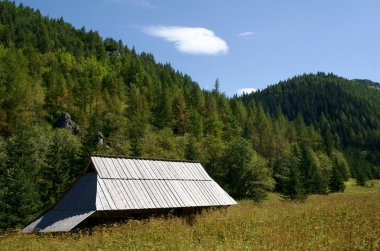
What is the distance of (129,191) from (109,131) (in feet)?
158

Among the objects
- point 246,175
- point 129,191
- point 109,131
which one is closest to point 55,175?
point 109,131

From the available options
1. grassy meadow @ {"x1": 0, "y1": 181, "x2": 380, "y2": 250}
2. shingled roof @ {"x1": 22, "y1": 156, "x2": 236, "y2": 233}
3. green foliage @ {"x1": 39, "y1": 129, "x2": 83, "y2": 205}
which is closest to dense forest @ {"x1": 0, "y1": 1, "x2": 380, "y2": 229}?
green foliage @ {"x1": 39, "y1": 129, "x2": 83, "y2": 205}

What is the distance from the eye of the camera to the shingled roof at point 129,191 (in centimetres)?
1889

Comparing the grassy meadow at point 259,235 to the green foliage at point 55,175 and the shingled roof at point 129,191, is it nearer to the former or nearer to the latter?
the shingled roof at point 129,191

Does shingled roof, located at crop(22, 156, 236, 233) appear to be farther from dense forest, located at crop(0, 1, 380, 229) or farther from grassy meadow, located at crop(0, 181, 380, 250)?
dense forest, located at crop(0, 1, 380, 229)

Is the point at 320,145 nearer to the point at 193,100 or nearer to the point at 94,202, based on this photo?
the point at 193,100

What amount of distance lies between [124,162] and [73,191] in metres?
3.40

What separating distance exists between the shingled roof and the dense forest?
16211mm

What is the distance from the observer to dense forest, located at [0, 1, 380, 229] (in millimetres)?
43406

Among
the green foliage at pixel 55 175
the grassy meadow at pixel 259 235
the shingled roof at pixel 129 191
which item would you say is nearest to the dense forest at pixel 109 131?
the green foliage at pixel 55 175

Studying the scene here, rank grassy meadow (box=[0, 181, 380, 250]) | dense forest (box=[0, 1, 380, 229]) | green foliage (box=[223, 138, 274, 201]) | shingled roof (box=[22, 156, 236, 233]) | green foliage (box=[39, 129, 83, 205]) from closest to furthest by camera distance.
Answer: grassy meadow (box=[0, 181, 380, 250]) → shingled roof (box=[22, 156, 236, 233]) → green foliage (box=[39, 129, 83, 205]) → dense forest (box=[0, 1, 380, 229]) → green foliage (box=[223, 138, 274, 201])

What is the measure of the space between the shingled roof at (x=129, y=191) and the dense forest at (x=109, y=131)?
16.2 metres

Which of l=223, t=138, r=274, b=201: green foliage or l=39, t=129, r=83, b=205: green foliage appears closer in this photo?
l=39, t=129, r=83, b=205: green foliage

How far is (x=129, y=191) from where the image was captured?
809 inches
